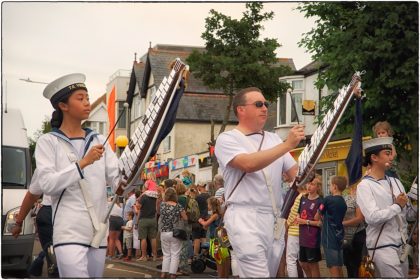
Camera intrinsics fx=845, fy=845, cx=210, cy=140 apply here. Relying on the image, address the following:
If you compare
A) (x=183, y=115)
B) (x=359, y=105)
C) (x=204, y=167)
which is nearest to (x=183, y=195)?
(x=359, y=105)

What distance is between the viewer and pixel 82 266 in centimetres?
545

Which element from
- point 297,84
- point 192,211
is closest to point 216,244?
point 192,211

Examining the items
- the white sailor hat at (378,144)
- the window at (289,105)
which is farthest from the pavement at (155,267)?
the window at (289,105)

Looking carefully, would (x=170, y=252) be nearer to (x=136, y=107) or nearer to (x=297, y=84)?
(x=297, y=84)

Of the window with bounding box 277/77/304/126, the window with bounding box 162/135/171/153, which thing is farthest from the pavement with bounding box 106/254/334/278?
the window with bounding box 162/135/171/153

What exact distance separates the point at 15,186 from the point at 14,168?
417 millimetres

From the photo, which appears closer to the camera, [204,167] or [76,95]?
[76,95]

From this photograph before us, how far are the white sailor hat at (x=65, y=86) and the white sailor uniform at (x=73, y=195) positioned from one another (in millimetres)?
265

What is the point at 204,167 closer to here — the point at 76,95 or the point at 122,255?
the point at 122,255

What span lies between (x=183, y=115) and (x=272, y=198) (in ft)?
157

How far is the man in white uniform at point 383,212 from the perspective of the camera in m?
7.26

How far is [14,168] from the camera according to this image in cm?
1312

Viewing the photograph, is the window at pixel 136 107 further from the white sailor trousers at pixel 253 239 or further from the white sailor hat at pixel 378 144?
the white sailor trousers at pixel 253 239

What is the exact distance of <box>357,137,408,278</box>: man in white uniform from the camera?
7262mm
